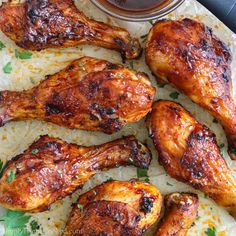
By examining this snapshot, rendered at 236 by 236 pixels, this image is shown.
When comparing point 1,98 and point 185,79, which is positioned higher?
point 185,79

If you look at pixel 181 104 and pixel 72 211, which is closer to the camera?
pixel 72 211

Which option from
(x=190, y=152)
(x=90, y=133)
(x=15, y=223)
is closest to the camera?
(x=190, y=152)

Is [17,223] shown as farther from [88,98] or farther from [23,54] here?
[23,54]

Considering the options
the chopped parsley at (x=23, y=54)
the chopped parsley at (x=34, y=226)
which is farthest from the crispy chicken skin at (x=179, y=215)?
the chopped parsley at (x=23, y=54)

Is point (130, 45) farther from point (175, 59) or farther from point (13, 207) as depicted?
point (13, 207)

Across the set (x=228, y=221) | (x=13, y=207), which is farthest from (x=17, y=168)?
(x=228, y=221)

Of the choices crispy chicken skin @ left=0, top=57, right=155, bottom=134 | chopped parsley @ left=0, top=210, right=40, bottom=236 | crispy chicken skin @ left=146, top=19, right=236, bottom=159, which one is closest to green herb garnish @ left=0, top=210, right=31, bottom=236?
chopped parsley @ left=0, top=210, right=40, bottom=236

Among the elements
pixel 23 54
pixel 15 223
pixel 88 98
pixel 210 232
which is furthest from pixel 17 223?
pixel 210 232
